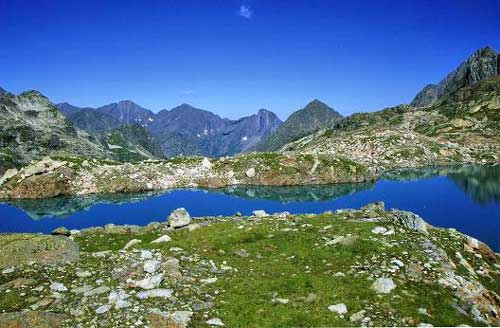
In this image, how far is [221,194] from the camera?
3509 inches

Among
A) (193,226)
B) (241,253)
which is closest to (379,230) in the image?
(241,253)

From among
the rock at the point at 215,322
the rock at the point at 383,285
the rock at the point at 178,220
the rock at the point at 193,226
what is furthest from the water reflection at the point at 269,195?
the rock at the point at 215,322

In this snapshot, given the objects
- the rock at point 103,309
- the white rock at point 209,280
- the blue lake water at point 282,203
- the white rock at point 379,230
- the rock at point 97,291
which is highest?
the white rock at point 379,230

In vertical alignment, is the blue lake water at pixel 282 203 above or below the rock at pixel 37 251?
below

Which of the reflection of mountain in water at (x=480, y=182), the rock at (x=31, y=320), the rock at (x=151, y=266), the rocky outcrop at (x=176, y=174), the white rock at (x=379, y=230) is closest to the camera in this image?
the rock at (x=31, y=320)

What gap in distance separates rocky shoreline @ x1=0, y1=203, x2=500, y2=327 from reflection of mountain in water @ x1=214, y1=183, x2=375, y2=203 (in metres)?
52.5

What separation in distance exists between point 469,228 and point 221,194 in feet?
163

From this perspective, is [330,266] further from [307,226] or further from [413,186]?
[413,186]

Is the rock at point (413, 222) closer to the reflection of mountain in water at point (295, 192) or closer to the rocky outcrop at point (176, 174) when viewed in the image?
the reflection of mountain in water at point (295, 192)

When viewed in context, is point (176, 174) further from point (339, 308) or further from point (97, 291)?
point (339, 308)

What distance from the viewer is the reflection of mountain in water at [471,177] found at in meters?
82.9

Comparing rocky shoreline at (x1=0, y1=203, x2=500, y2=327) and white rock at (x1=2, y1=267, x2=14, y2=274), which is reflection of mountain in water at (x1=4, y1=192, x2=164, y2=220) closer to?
rocky shoreline at (x1=0, y1=203, x2=500, y2=327)

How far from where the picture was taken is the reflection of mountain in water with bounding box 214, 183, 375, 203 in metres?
84.3

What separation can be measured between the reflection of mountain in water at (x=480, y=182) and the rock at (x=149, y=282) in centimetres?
6712
